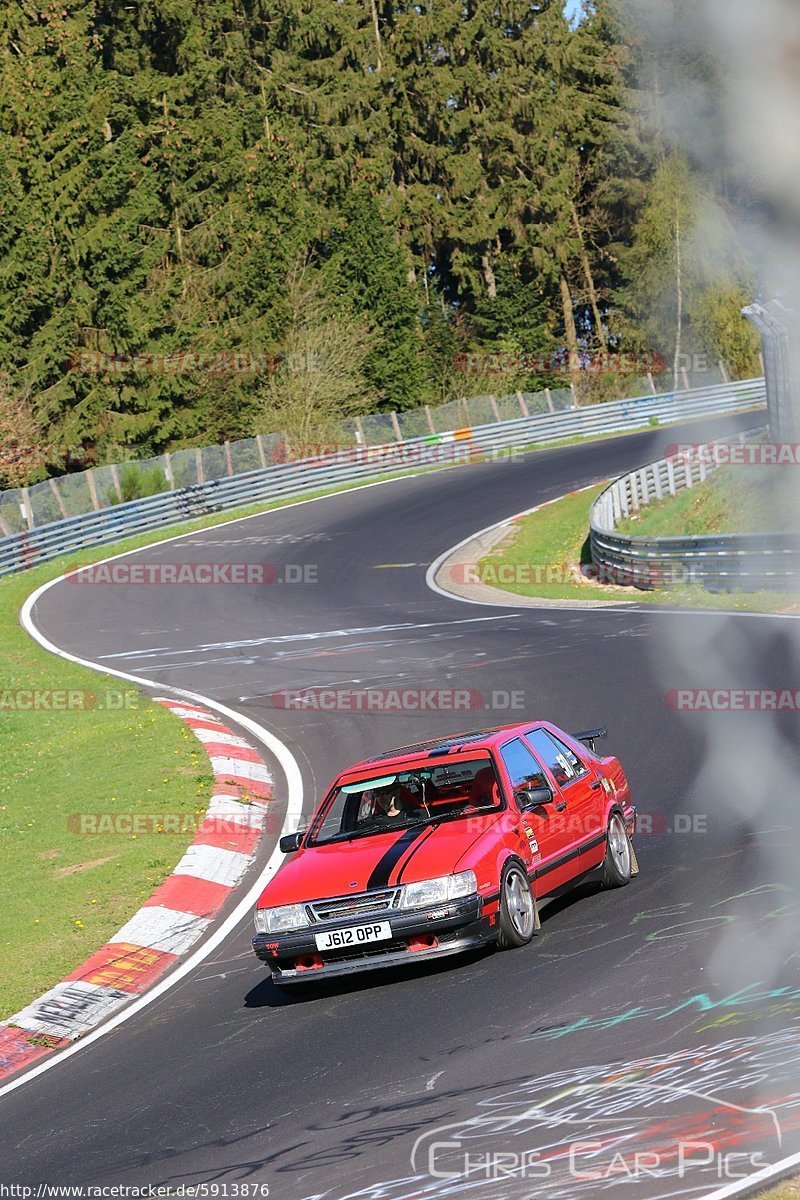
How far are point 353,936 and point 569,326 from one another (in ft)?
227

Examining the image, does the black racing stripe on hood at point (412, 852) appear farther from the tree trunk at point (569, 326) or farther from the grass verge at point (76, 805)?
the tree trunk at point (569, 326)

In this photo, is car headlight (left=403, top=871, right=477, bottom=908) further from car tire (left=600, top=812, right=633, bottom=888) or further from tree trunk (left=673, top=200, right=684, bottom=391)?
tree trunk (left=673, top=200, right=684, bottom=391)

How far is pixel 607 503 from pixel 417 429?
2202 cm

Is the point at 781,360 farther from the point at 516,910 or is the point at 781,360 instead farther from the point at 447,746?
the point at 447,746

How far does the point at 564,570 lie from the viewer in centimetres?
3116

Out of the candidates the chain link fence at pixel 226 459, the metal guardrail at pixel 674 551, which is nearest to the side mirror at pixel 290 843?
the metal guardrail at pixel 674 551

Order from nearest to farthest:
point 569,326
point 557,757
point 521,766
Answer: point 521,766
point 557,757
point 569,326

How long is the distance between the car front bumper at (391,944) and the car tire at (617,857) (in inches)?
67.3

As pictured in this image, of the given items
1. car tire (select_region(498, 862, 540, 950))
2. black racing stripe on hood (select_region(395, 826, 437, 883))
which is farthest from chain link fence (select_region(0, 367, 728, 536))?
car tire (select_region(498, 862, 540, 950))

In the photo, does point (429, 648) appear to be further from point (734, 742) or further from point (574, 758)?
point (574, 758)

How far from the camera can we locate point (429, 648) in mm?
22641

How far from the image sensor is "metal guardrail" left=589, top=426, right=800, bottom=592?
23453 mm

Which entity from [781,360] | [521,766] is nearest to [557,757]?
[521,766]

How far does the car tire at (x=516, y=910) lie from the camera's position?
8734mm
